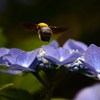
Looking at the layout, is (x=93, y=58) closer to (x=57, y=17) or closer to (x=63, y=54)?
(x=63, y=54)

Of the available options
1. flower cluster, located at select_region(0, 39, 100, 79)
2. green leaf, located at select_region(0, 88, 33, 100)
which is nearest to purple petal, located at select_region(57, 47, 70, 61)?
flower cluster, located at select_region(0, 39, 100, 79)

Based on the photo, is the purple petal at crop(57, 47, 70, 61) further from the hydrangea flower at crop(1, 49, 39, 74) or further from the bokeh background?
the bokeh background

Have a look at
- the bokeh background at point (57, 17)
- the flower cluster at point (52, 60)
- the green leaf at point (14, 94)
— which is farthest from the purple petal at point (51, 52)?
the bokeh background at point (57, 17)

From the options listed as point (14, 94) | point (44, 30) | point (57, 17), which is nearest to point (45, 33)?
point (44, 30)

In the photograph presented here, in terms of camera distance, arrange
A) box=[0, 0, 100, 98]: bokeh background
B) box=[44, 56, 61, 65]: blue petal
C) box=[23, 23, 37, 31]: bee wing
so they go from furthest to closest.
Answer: box=[0, 0, 100, 98]: bokeh background → box=[23, 23, 37, 31]: bee wing → box=[44, 56, 61, 65]: blue petal

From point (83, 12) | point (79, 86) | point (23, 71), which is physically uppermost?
point (23, 71)

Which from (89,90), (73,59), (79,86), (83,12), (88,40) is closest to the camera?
(73,59)

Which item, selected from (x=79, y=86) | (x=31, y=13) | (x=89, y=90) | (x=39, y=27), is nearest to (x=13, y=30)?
(x=31, y=13)

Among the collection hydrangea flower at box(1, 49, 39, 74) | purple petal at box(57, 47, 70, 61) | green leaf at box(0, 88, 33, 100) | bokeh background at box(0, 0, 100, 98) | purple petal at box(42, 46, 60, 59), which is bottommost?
bokeh background at box(0, 0, 100, 98)

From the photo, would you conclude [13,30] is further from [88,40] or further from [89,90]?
[89,90]
